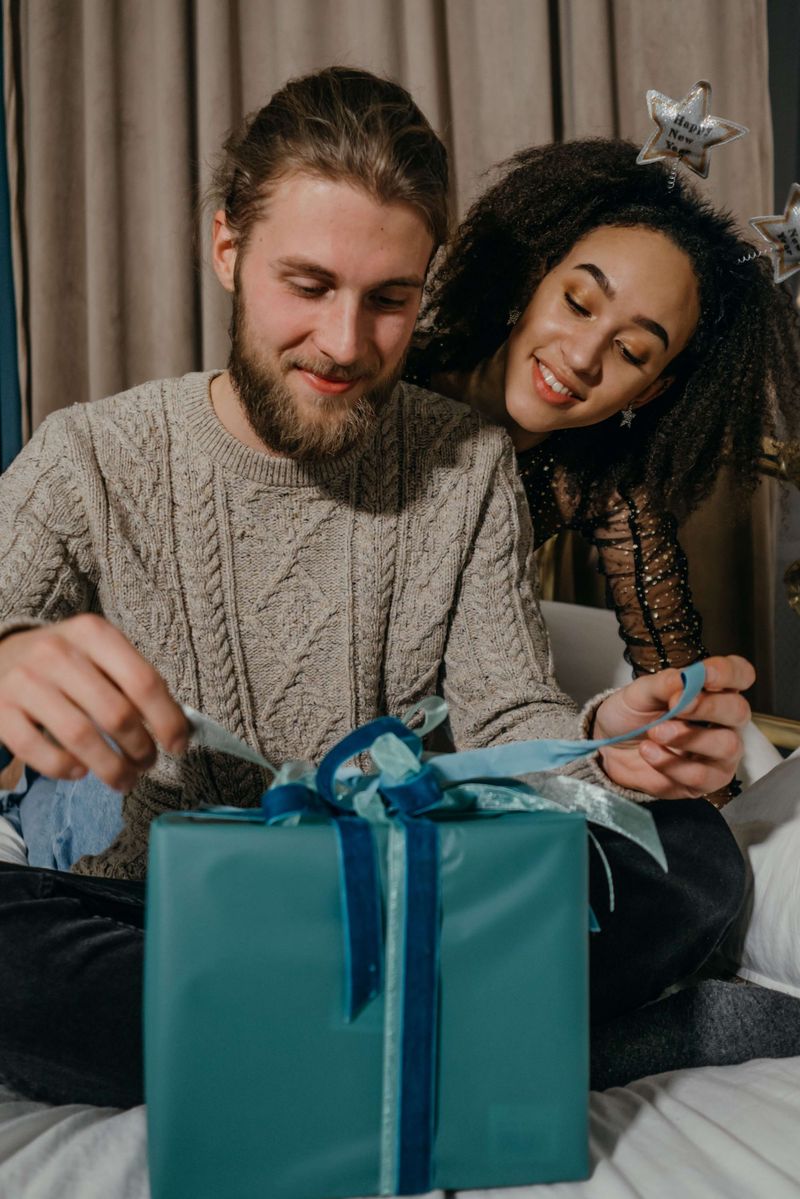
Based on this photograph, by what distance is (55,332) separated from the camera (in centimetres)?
192

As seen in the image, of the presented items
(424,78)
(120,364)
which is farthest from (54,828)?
(424,78)

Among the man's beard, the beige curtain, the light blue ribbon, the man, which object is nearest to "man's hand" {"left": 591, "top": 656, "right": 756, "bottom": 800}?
the man

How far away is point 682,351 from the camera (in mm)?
1425

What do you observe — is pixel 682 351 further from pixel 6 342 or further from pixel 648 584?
pixel 6 342

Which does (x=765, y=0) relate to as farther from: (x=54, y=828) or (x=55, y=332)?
(x=54, y=828)

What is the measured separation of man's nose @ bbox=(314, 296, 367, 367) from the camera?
3.18ft

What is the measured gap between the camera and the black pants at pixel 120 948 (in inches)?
30.5

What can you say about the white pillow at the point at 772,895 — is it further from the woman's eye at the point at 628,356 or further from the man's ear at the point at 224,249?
the man's ear at the point at 224,249

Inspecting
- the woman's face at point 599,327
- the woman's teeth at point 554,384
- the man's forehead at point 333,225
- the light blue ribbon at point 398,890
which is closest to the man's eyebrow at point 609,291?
the woman's face at point 599,327

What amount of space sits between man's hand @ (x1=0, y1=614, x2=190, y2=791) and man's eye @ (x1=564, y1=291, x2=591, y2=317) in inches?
33.0

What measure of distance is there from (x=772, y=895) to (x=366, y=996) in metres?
0.51

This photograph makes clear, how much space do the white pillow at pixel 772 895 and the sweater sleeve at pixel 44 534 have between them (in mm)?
685

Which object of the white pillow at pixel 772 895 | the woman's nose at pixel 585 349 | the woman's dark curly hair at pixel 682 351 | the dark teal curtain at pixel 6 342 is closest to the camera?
the white pillow at pixel 772 895

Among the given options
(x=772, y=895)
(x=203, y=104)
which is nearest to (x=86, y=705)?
(x=772, y=895)
